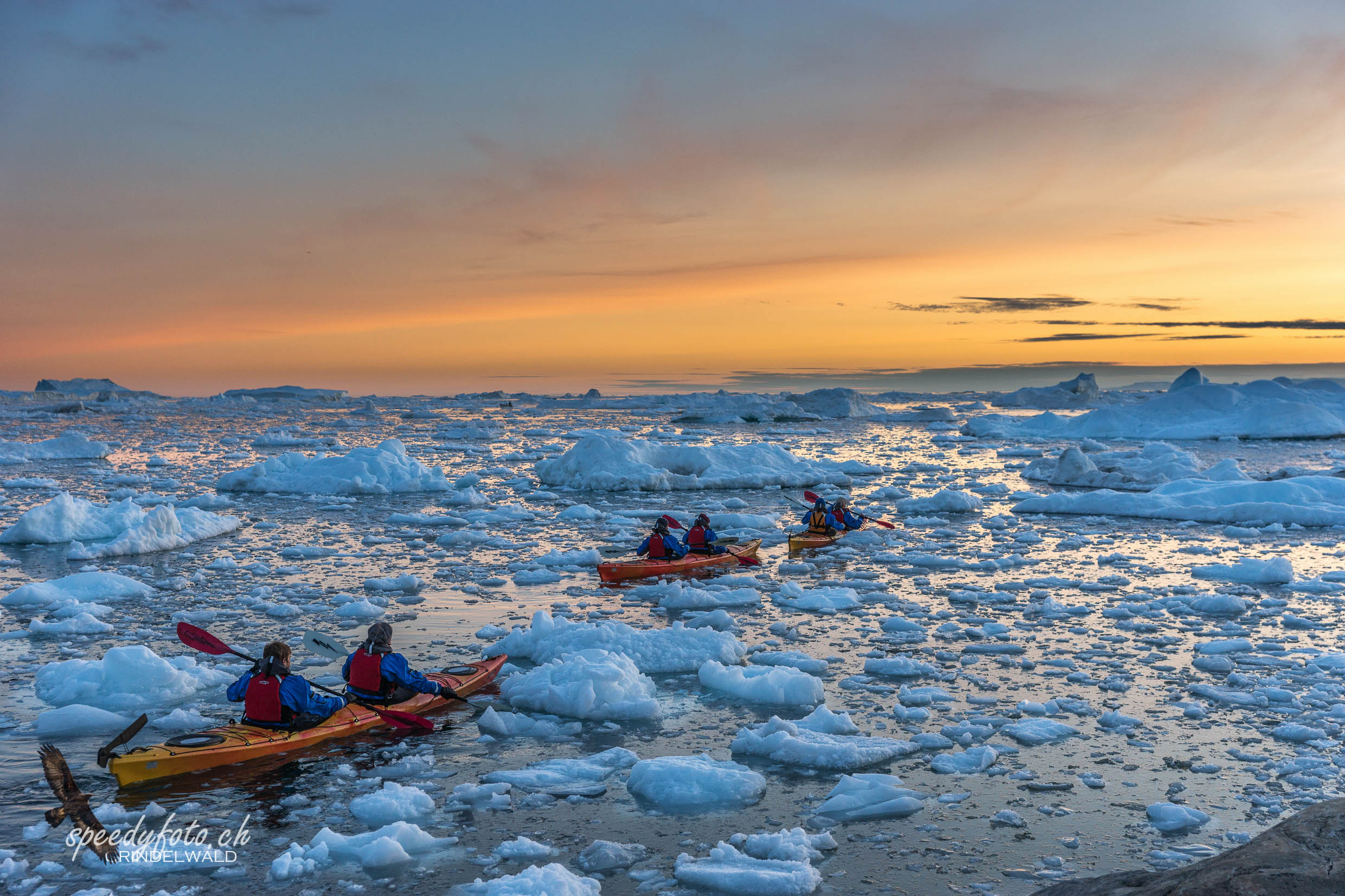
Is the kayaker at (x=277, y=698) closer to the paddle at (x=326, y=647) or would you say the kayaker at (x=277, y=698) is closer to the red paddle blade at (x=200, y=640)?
the red paddle blade at (x=200, y=640)

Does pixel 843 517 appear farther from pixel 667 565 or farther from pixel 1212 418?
pixel 1212 418

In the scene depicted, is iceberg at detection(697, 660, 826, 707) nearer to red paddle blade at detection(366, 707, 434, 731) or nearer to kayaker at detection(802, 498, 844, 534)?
red paddle blade at detection(366, 707, 434, 731)

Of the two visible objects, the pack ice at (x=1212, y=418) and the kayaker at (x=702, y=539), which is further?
the pack ice at (x=1212, y=418)

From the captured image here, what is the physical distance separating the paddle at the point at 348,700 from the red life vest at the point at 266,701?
0.30 m

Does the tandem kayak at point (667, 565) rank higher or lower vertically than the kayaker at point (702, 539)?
lower

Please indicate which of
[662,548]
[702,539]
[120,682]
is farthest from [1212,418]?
[120,682]

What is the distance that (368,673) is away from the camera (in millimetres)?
6961

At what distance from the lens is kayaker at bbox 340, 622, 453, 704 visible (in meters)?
6.92

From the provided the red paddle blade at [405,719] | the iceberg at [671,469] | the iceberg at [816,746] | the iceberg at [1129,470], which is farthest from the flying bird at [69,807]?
the iceberg at [1129,470]

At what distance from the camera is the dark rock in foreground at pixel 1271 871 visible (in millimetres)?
2826

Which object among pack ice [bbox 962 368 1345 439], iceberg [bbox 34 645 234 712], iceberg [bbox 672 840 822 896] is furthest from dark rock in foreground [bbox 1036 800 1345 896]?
pack ice [bbox 962 368 1345 439]

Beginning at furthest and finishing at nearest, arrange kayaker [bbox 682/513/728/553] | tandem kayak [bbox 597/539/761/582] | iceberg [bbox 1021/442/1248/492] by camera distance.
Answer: iceberg [bbox 1021/442/1248/492], kayaker [bbox 682/513/728/553], tandem kayak [bbox 597/539/761/582]

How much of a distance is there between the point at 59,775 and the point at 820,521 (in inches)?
459

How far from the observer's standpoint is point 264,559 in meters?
13.5
